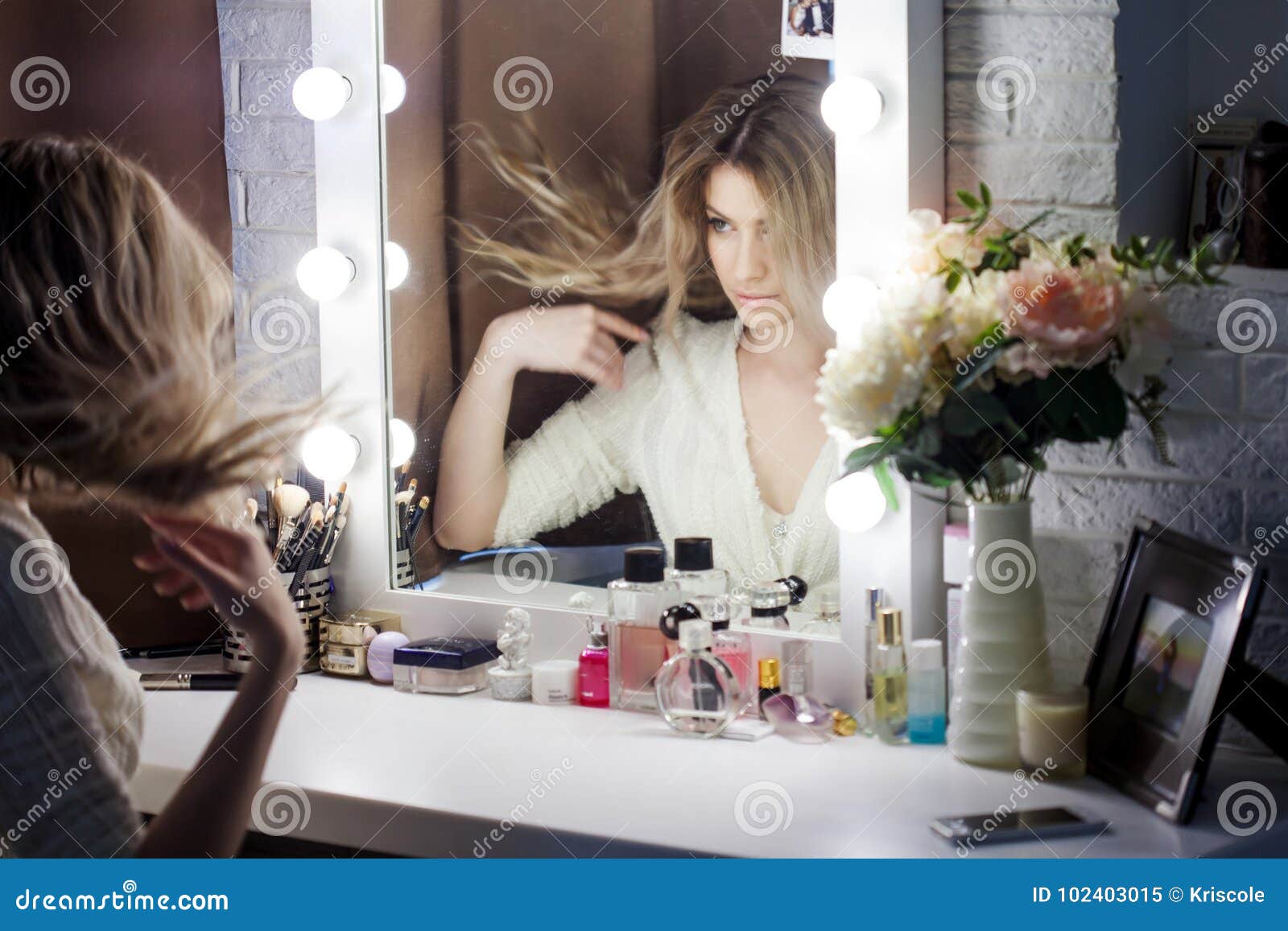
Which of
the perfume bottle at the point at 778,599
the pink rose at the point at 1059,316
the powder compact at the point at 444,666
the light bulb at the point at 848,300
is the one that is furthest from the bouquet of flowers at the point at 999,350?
the powder compact at the point at 444,666

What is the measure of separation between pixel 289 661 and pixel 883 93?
0.85 m

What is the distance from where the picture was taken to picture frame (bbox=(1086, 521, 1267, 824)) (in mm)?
963

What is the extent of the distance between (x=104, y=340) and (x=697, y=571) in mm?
625

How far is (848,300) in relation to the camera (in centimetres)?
120

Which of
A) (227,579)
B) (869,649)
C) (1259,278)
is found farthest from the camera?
(227,579)

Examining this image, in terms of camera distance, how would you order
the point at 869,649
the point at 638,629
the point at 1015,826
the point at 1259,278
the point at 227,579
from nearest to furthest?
the point at 1015,826 < the point at 1259,278 < the point at 869,649 < the point at 638,629 < the point at 227,579

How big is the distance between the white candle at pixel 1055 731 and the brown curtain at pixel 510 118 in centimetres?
44

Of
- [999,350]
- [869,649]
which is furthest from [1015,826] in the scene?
[999,350]

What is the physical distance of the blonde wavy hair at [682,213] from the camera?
1237 millimetres

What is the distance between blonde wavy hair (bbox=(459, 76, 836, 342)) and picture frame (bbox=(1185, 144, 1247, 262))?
1.02 ft

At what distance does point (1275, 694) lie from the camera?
1017mm

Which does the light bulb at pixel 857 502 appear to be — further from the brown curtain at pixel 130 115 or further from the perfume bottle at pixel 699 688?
the brown curtain at pixel 130 115

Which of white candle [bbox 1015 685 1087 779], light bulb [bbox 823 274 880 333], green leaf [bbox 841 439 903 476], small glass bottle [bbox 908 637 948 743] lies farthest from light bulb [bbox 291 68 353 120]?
white candle [bbox 1015 685 1087 779]

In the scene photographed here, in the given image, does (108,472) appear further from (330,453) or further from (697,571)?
(697,571)
